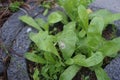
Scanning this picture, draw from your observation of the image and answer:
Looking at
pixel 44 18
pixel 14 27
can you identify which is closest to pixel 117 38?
pixel 44 18

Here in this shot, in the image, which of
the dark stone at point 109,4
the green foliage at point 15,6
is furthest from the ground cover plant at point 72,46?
the dark stone at point 109,4

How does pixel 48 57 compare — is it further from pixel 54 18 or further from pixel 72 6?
pixel 72 6

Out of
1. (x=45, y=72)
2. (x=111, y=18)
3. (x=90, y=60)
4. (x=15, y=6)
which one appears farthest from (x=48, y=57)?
(x=15, y=6)

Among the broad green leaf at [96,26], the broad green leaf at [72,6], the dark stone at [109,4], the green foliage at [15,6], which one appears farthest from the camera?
the dark stone at [109,4]

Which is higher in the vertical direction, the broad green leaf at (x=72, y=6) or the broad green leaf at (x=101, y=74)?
the broad green leaf at (x=72, y=6)

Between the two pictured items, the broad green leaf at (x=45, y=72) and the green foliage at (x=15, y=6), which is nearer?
the broad green leaf at (x=45, y=72)

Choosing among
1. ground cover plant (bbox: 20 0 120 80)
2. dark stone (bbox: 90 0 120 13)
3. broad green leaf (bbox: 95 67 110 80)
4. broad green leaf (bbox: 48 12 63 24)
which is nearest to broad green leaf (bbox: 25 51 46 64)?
ground cover plant (bbox: 20 0 120 80)

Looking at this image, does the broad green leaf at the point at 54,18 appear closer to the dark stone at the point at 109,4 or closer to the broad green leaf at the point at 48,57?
the broad green leaf at the point at 48,57
